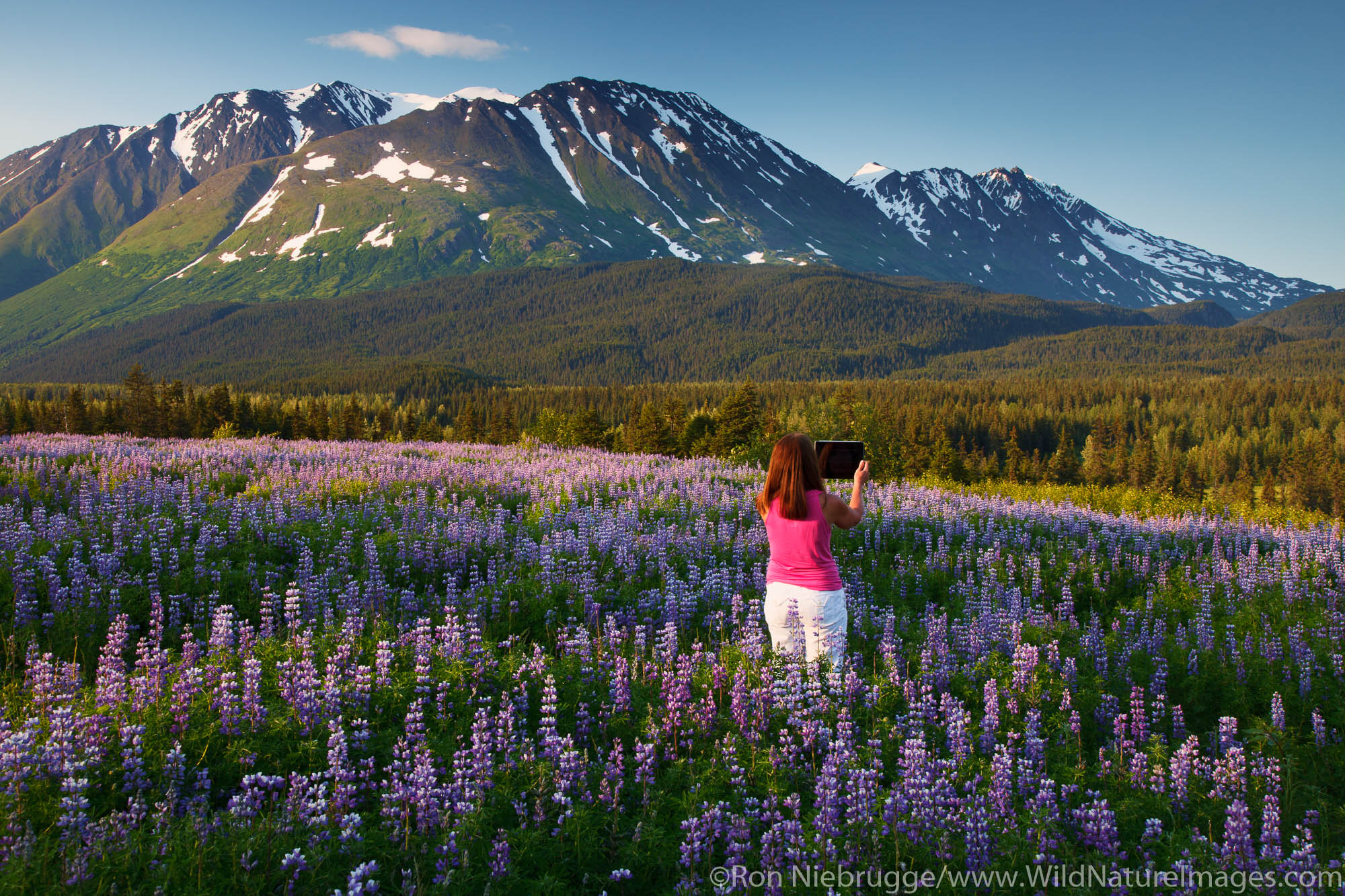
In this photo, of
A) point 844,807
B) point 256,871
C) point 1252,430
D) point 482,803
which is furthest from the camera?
point 1252,430

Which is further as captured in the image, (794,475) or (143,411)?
(143,411)

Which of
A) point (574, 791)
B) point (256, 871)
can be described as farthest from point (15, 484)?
point (574, 791)

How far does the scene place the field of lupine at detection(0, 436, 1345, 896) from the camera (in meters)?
4.11

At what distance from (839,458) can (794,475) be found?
35.4 inches

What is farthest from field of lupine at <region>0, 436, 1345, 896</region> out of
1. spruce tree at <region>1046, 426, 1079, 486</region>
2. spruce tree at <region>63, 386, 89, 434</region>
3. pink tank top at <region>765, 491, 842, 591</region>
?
spruce tree at <region>1046, 426, 1079, 486</region>

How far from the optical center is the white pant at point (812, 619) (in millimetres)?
6867

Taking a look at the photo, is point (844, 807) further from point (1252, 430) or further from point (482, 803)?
point (1252, 430)

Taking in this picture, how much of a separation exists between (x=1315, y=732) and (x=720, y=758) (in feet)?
17.7

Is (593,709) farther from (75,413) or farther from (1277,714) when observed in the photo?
(75,413)

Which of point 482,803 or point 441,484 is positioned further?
point 441,484

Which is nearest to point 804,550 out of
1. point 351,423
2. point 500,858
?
point 500,858

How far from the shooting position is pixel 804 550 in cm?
705

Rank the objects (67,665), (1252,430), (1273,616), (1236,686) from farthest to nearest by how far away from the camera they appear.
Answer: (1252,430) < (1273,616) < (1236,686) < (67,665)

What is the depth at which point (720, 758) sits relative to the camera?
529 centimetres
